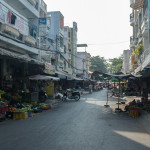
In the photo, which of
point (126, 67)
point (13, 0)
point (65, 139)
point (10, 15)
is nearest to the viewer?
point (65, 139)

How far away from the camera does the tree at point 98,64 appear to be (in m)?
77.8

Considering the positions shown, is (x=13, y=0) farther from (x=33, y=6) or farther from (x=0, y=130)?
(x=0, y=130)

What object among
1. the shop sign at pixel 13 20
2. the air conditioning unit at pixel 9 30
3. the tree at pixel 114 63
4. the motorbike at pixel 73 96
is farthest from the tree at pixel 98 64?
the air conditioning unit at pixel 9 30

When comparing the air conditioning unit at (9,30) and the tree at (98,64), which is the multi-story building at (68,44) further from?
the tree at (98,64)

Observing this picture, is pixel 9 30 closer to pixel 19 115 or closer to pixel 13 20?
pixel 13 20

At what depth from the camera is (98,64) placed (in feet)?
258

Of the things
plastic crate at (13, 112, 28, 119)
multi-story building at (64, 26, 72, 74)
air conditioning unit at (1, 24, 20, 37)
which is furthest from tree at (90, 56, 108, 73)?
plastic crate at (13, 112, 28, 119)

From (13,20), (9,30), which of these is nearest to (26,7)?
(13,20)

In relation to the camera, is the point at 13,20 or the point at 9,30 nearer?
the point at 9,30

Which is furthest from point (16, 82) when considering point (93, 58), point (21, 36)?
point (93, 58)

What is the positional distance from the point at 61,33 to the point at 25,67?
19.2m

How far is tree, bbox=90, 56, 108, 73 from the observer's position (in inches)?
3063

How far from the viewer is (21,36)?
62.4 ft

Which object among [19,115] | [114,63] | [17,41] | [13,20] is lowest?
[19,115]
